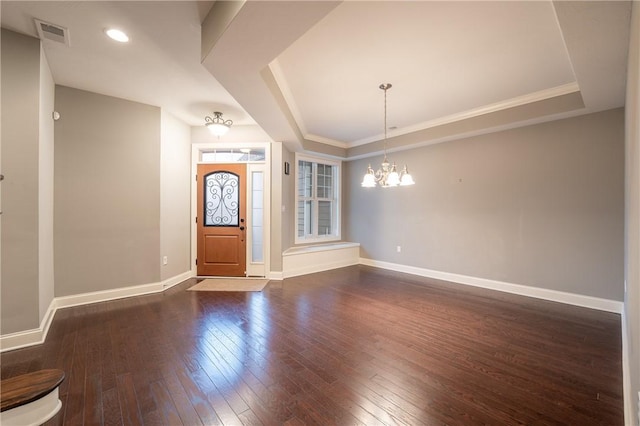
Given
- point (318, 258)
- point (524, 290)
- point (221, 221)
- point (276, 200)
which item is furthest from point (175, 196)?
point (524, 290)

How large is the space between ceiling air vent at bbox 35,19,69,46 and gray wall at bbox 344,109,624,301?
519 cm

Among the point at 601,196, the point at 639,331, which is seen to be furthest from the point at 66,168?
the point at 601,196

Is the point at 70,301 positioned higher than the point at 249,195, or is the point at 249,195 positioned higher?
the point at 249,195

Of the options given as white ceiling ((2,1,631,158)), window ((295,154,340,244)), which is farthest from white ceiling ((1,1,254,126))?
window ((295,154,340,244))

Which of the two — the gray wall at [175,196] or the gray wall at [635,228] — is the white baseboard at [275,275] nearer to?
the gray wall at [175,196]

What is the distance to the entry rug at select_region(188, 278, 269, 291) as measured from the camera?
430cm

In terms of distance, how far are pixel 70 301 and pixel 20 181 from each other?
71.3 inches

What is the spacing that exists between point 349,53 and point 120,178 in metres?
3.53

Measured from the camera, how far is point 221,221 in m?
4.99

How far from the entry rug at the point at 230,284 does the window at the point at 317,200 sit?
4.85 feet

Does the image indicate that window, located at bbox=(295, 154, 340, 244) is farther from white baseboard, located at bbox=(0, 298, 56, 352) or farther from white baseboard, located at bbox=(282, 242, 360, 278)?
white baseboard, located at bbox=(0, 298, 56, 352)

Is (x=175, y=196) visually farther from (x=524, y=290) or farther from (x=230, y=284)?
(x=524, y=290)

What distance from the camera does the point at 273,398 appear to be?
1806 millimetres

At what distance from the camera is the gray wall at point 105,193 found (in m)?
3.35
